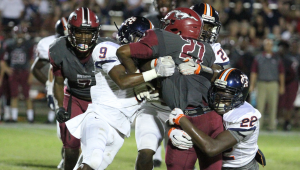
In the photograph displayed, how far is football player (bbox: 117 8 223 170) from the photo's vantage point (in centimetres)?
366

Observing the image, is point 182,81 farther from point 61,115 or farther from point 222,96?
point 61,115

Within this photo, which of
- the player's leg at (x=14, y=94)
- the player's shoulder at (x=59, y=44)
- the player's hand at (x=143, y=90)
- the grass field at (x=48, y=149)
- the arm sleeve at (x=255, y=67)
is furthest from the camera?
the arm sleeve at (x=255, y=67)

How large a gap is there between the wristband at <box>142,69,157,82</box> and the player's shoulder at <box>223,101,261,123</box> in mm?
696

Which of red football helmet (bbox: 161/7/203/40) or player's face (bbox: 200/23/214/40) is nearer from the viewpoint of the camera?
red football helmet (bbox: 161/7/203/40)

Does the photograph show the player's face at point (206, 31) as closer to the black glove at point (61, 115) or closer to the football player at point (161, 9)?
the football player at point (161, 9)

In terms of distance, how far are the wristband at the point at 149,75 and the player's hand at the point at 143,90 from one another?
25 centimetres

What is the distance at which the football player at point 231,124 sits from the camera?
11.6 feet

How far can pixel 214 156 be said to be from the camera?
12.1ft

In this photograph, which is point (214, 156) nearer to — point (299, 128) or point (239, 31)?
point (299, 128)

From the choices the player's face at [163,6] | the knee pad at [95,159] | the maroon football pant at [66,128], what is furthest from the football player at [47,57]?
the knee pad at [95,159]

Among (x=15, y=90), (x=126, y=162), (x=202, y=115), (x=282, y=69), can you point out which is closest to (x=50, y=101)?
(x=126, y=162)

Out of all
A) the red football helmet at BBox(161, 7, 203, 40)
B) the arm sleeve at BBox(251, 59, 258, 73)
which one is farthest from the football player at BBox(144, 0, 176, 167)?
the arm sleeve at BBox(251, 59, 258, 73)

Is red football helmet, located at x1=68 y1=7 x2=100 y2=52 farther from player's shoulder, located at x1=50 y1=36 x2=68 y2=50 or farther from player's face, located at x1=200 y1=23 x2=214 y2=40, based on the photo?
player's face, located at x1=200 y1=23 x2=214 y2=40

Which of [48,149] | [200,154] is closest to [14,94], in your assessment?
[48,149]
